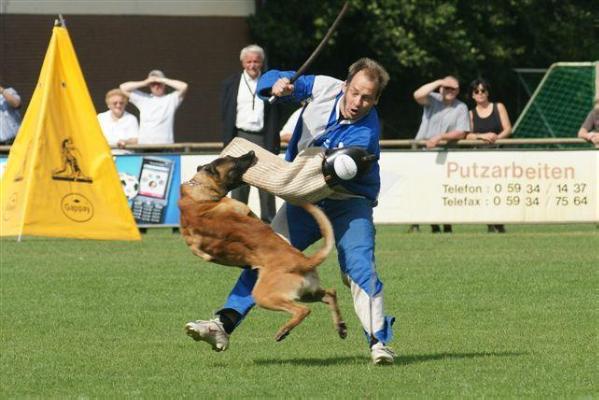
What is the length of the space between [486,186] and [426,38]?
49.0 ft

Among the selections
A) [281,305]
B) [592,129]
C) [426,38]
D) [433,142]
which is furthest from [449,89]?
[426,38]

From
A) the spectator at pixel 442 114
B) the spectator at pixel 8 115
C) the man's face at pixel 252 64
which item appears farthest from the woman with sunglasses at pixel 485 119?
the spectator at pixel 8 115

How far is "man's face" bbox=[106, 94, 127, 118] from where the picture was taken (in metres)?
19.2

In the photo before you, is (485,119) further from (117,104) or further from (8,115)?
(8,115)

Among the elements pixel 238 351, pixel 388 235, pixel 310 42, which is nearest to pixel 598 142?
pixel 388 235

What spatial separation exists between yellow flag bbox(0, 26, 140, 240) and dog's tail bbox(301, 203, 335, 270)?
8.41 meters

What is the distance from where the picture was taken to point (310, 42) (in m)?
33.3

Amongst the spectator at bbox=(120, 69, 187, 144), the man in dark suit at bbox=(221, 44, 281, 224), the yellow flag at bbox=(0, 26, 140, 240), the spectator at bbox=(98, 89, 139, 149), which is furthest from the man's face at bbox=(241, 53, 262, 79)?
the spectator at bbox=(98, 89, 139, 149)

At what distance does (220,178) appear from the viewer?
8703 millimetres

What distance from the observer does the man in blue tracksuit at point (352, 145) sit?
27.9 feet

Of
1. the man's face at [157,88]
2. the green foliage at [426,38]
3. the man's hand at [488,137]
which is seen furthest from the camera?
the green foliage at [426,38]

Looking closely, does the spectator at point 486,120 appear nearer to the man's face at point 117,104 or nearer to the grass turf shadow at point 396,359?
the man's face at point 117,104

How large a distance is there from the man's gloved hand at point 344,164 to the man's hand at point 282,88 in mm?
439

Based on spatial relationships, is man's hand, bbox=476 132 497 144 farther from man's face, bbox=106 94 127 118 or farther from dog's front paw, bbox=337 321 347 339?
dog's front paw, bbox=337 321 347 339
